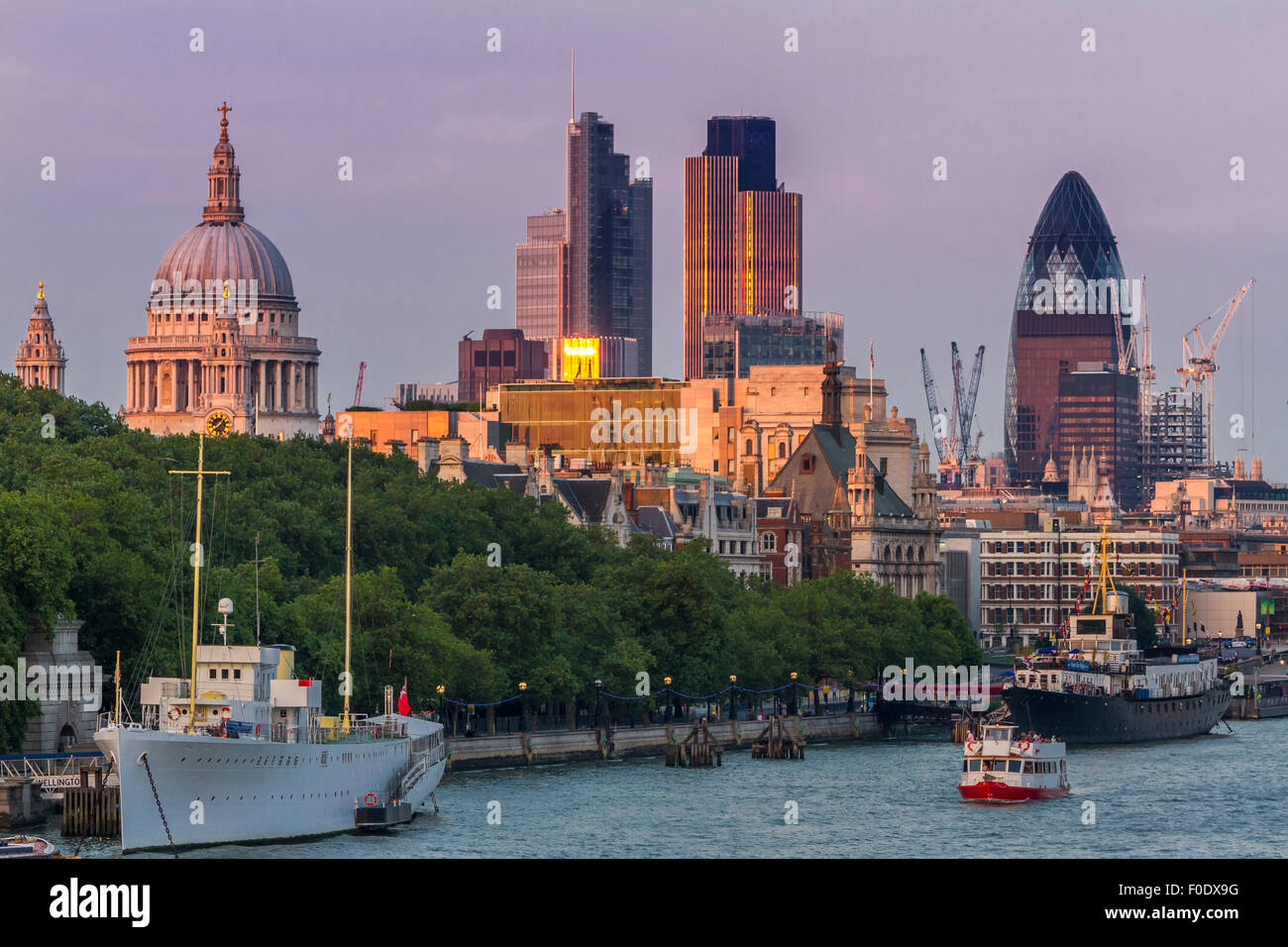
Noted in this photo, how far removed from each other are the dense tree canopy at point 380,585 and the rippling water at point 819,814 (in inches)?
250

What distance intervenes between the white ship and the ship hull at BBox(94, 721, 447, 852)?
0.02 metres

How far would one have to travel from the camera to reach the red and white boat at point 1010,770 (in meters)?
95.2

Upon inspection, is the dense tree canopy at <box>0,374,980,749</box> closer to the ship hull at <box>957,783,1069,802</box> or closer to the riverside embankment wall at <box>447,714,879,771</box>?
the riverside embankment wall at <box>447,714,879,771</box>

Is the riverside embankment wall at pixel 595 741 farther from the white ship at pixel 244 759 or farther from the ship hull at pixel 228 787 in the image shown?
the ship hull at pixel 228 787

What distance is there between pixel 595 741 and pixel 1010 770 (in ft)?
71.9

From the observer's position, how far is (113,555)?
87500mm

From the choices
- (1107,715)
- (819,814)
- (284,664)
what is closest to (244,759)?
(284,664)

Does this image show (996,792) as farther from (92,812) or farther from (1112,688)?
(1112,688)

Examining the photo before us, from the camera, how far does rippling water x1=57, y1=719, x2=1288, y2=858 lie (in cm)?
7412

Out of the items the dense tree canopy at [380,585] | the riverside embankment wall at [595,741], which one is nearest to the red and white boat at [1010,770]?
the riverside embankment wall at [595,741]

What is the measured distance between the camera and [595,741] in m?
112
